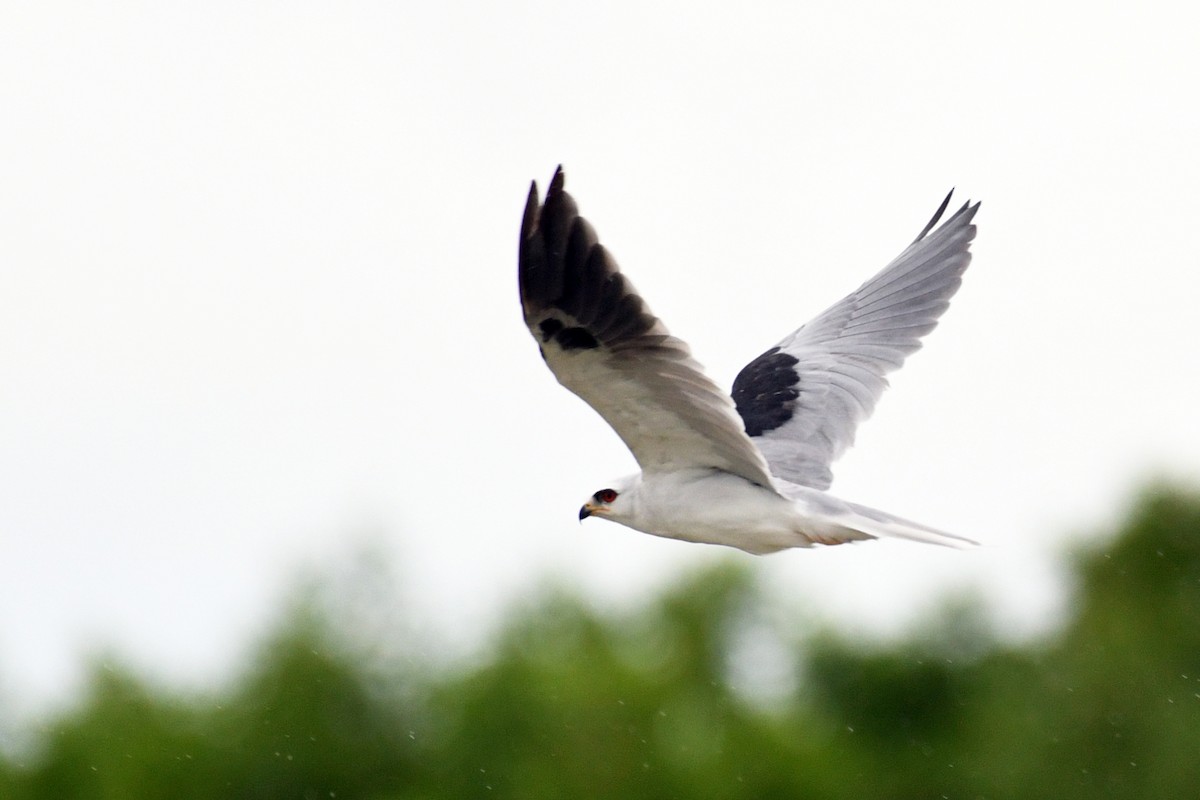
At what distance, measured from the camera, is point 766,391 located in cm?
1058

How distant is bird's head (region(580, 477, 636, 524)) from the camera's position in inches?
353

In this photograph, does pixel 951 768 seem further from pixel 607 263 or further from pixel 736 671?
pixel 607 263

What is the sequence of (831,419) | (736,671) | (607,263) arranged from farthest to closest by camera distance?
1. (736,671)
2. (831,419)
3. (607,263)

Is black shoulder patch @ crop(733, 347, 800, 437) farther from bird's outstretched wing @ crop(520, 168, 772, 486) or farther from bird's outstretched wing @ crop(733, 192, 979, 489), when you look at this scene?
bird's outstretched wing @ crop(520, 168, 772, 486)

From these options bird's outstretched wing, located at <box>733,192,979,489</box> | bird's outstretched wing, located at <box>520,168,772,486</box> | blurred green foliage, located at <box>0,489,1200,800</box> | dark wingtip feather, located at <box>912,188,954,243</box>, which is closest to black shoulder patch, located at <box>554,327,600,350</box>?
bird's outstretched wing, located at <box>520,168,772,486</box>

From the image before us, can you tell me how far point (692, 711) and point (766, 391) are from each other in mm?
20595

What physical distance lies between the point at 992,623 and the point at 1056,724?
8138 millimetres

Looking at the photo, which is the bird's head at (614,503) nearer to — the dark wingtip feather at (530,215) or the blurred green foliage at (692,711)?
the dark wingtip feather at (530,215)

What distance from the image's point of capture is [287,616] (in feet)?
116

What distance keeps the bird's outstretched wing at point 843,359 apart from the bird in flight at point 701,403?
0.4 inches

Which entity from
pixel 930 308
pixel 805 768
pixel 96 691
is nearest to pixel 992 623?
pixel 805 768

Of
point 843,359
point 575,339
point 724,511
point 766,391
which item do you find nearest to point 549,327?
point 575,339

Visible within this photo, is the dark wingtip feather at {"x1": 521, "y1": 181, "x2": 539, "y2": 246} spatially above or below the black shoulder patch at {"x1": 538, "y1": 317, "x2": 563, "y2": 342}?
above

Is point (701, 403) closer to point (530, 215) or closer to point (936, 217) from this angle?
point (530, 215)
